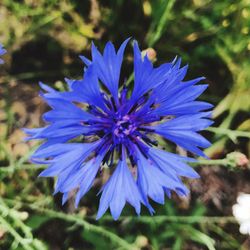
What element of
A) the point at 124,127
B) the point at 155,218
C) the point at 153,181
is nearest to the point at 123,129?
the point at 124,127

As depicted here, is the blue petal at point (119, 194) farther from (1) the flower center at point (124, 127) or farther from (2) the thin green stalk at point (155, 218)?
(2) the thin green stalk at point (155, 218)

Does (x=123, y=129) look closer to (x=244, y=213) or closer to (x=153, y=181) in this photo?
(x=153, y=181)

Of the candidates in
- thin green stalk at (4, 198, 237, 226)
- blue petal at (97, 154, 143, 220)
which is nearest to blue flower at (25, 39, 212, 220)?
blue petal at (97, 154, 143, 220)

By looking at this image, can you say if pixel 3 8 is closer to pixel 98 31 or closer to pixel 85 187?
pixel 98 31

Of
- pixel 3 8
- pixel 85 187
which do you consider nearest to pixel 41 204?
pixel 85 187

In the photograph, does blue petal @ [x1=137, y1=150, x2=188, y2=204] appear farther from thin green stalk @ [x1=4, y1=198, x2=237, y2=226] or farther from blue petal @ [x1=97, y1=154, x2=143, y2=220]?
thin green stalk @ [x1=4, y1=198, x2=237, y2=226]

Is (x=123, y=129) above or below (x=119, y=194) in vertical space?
above

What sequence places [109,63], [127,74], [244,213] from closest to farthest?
[109,63], [244,213], [127,74]

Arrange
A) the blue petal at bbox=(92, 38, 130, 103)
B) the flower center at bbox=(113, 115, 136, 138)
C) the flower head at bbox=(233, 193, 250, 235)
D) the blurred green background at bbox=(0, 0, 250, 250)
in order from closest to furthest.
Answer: the blue petal at bbox=(92, 38, 130, 103) < the flower center at bbox=(113, 115, 136, 138) < the flower head at bbox=(233, 193, 250, 235) < the blurred green background at bbox=(0, 0, 250, 250)
